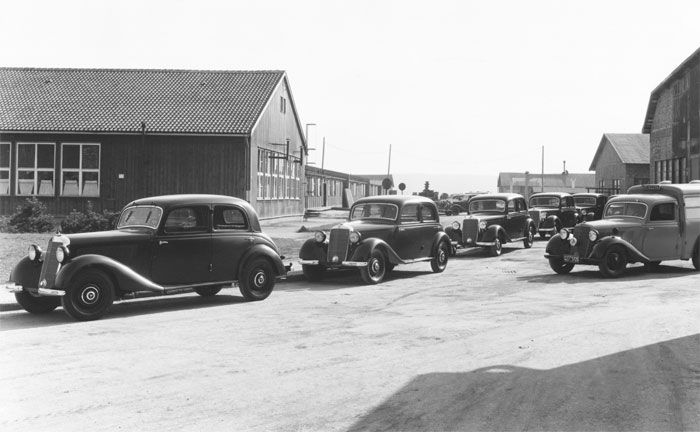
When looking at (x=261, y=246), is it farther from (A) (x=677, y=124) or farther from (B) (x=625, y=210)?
(A) (x=677, y=124)

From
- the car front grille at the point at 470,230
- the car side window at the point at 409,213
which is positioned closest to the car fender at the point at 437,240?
the car side window at the point at 409,213

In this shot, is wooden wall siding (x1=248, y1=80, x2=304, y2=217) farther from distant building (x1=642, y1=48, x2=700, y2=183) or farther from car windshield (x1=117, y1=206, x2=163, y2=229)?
distant building (x1=642, y1=48, x2=700, y2=183)

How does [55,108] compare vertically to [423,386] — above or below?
above

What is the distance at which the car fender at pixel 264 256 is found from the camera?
36.2 feet

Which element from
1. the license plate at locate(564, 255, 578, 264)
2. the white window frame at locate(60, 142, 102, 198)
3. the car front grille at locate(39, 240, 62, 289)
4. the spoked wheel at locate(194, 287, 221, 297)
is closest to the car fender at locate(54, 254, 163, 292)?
the car front grille at locate(39, 240, 62, 289)

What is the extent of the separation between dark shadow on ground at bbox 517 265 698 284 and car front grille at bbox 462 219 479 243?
3.62 m

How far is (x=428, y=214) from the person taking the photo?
1555 centimetres

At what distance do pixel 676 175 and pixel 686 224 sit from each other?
82.7ft

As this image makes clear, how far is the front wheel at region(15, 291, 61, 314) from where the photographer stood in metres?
9.60

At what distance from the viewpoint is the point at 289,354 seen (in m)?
7.27

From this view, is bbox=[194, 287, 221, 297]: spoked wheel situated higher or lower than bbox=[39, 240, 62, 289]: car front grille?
lower

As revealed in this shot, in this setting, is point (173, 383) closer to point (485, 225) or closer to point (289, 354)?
point (289, 354)

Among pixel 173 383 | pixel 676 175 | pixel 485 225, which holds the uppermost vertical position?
pixel 676 175

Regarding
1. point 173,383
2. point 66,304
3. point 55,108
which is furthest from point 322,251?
point 55,108
